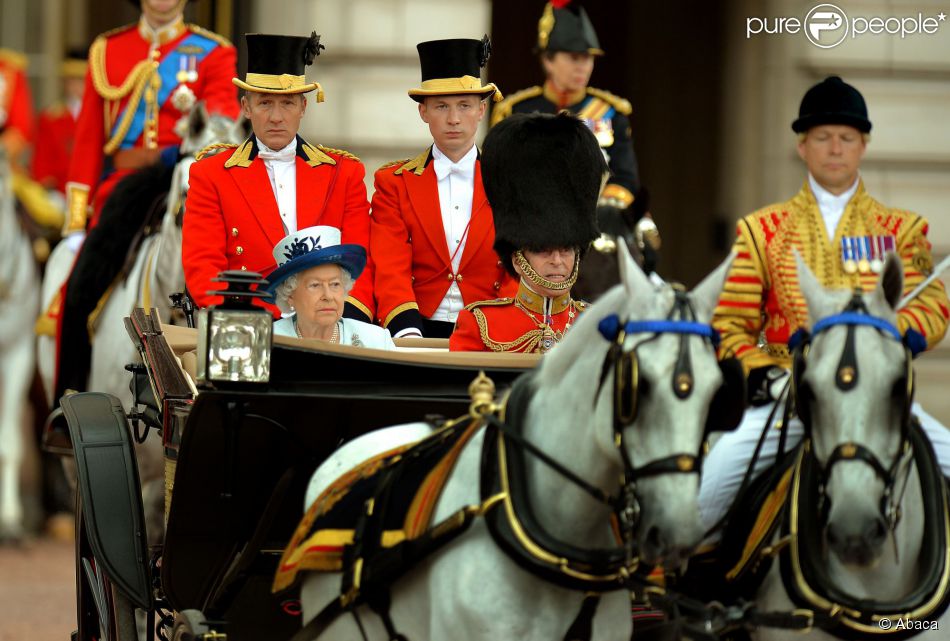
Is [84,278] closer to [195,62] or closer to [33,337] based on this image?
[195,62]

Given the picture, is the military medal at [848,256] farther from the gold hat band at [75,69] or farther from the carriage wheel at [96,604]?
the gold hat band at [75,69]

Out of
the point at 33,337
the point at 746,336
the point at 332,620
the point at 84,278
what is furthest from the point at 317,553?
the point at 33,337

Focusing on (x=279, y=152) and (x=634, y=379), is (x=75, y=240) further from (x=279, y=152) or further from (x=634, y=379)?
(x=634, y=379)

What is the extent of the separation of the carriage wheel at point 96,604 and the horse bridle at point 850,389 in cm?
205

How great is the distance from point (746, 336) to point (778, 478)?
2.34 ft

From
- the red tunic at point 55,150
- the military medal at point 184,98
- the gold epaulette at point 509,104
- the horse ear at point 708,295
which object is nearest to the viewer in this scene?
the horse ear at point 708,295

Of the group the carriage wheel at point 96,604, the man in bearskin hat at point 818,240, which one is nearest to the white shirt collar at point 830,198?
the man in bearskin hat at point 818,240

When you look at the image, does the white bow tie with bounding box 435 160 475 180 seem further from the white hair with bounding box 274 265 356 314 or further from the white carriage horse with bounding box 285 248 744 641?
the white carriage horse with bounding box 285 248 744 641

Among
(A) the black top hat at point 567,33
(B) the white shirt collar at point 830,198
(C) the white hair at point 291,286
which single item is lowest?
(C) the white hair at point 291,286

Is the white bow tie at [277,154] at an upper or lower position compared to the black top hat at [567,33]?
lower

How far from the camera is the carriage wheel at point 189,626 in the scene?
15.1 feet

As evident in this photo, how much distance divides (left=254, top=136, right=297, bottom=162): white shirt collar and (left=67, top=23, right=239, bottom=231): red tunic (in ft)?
8.15

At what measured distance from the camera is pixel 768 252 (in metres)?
5.34

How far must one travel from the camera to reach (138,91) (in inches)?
340
